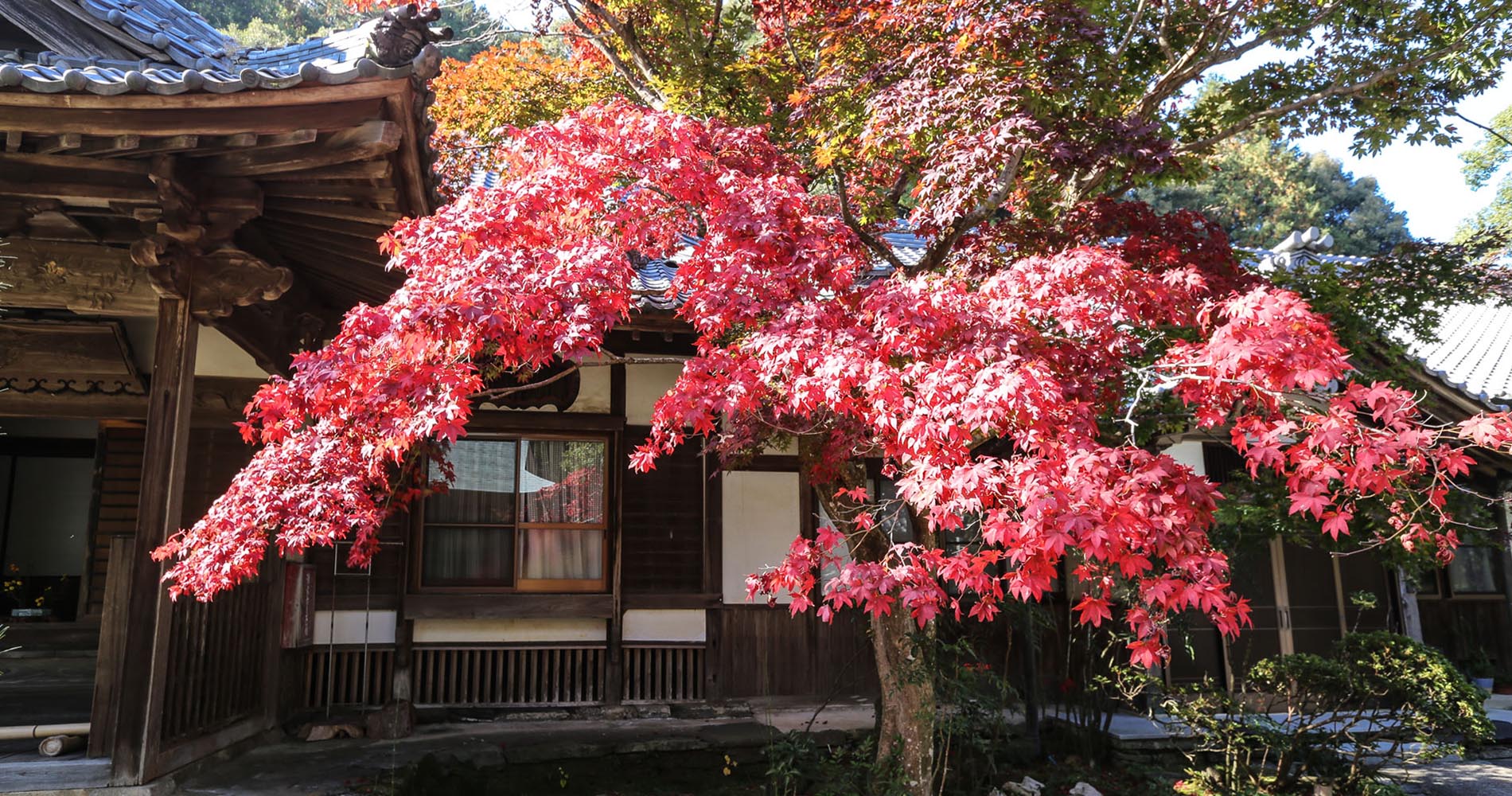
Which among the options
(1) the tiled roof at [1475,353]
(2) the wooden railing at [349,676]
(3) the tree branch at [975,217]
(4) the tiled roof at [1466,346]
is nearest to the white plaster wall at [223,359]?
(2) the wooden railing at [349,676]

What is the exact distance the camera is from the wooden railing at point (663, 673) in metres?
8.47

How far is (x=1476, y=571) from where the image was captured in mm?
12320

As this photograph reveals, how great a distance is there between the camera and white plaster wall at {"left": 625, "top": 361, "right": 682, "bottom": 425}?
8.73 metres

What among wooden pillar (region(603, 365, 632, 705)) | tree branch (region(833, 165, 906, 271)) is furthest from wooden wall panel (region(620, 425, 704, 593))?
tree branch (region(833, 165, 906, 271))

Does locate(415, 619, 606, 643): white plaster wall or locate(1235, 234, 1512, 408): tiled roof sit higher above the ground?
locate(1235, 234, 1512, 408): tiled roof

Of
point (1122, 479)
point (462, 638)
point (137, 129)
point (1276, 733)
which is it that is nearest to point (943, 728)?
point (1276, 733)

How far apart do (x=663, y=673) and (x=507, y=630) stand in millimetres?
1418

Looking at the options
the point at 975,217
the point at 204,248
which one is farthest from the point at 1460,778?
the point at 204,248

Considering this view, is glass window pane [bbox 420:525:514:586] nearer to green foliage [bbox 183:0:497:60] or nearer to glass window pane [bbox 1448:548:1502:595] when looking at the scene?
glass window pane [bbox 1448:548:1502:595]

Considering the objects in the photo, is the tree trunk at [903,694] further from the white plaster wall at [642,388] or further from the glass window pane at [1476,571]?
the glass window pane at [1476,571]

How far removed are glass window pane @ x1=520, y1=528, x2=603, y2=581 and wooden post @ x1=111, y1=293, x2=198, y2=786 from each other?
3503 millimetres

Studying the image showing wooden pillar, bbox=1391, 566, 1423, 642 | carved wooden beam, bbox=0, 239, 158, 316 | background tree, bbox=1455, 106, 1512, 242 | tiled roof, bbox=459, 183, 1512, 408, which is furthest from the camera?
background tree, bbox=1455, 106, 1512, 242

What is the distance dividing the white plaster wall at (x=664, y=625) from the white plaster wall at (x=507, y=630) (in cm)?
25

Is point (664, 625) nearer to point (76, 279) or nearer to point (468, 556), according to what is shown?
point (468, 556)
